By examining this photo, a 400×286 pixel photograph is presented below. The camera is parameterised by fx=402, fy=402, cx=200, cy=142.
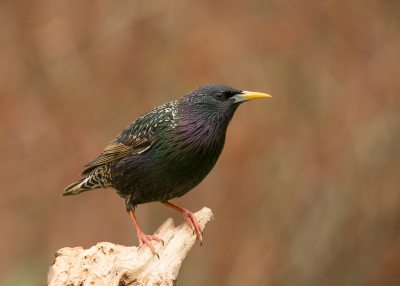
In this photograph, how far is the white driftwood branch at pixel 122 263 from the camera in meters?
2.66

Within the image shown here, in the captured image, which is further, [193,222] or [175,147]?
[193,222]

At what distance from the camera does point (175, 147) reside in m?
3.25

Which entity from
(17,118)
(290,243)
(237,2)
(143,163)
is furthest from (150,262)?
(237,2)

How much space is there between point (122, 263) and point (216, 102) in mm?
1473

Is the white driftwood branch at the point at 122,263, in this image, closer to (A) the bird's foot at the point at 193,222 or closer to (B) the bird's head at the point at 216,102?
(A) the bird's foot at the point at 193,222

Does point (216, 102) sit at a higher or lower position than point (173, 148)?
higher

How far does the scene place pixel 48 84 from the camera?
607 centimetres

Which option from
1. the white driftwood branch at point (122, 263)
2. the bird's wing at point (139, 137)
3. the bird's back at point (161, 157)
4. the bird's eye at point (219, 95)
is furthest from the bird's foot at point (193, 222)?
the bird's eye at point (219, 95)

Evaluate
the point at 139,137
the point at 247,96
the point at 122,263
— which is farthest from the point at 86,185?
the point at 247,96

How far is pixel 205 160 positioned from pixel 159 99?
114 inches

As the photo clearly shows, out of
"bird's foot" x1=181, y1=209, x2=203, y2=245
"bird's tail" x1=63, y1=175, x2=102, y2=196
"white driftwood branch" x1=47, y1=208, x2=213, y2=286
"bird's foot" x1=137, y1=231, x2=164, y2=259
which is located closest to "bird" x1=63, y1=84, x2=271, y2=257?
"bird's foot" x1=137, y1=231, x2=164, y2=259

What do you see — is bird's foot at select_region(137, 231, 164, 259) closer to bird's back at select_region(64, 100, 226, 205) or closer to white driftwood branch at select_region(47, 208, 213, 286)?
white driftwood branch at select_region(47, 208, 213, 286)

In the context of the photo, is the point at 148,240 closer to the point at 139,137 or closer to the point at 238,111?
the point at 139,137

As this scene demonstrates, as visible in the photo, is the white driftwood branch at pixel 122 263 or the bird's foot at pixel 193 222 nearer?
the white driftwood branch at pixel 122 263
